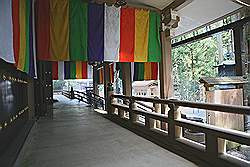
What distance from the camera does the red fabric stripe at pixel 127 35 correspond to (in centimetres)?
570

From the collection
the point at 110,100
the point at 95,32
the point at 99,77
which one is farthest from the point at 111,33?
the point at 99,77

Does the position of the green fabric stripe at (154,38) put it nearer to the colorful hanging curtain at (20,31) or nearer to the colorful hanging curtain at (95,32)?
the colorful hanging curtain at (95,32)

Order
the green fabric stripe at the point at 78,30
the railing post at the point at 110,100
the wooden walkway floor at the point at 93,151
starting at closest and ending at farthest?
the wooden walkway floor at the point at 93,151 → the green fabric stripe at the point at 78,30 → the railing post at the point at 110,100

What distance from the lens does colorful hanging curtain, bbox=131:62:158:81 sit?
816 centimetres

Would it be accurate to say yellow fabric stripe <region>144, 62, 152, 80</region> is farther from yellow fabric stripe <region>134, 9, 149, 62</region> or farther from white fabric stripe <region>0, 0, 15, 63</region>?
white fabric stripe <region>0, 0, 15, 63</region>

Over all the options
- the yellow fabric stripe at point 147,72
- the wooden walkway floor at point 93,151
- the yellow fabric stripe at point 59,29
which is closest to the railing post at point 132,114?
the wooden walkway floor at point 93,151

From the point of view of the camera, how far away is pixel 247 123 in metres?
4.89

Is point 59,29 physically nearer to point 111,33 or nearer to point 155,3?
point 111,33

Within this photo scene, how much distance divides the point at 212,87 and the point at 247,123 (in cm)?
133

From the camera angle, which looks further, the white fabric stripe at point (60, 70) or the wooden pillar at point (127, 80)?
the white fabric stripe at point (60, 70)

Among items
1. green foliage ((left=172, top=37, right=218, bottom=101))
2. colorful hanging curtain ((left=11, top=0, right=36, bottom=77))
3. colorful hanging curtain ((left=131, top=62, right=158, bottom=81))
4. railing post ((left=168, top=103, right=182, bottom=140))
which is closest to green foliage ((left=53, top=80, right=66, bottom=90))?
green foliage ((left=172, top=37, right=218, bottom=101))

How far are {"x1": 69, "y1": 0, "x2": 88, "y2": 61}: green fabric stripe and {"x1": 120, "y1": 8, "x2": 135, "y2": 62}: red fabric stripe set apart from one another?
3.13 feet

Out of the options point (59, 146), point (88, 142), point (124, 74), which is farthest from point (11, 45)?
point (124, 74)

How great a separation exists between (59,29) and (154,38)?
8.44 ft
